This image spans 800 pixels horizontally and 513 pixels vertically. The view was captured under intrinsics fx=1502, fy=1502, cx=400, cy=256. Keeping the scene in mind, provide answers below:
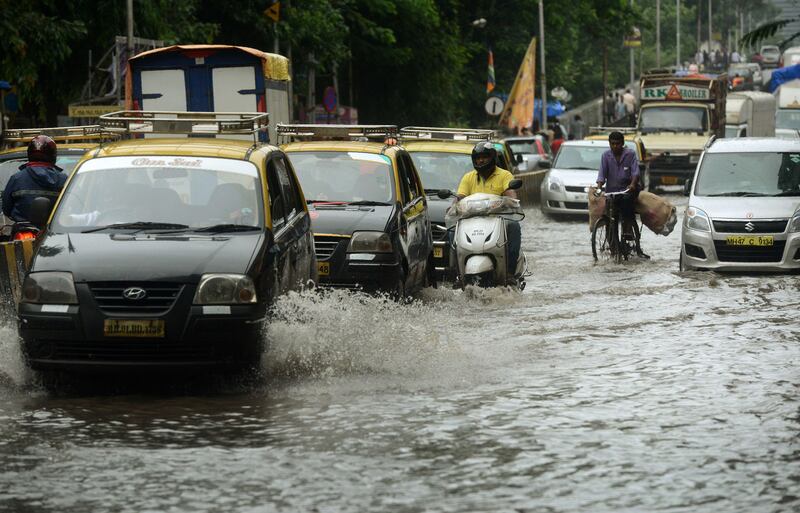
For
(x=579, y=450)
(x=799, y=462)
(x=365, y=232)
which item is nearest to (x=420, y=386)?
(x=579, y=450)

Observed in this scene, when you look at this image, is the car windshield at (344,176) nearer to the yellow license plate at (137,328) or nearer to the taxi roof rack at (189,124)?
the taxi roof rack at (189,124)

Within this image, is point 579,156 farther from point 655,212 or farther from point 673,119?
point 655,212

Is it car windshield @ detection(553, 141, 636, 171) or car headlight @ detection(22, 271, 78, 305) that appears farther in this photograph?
car windshield @ detection(553, 141, 636, 171)

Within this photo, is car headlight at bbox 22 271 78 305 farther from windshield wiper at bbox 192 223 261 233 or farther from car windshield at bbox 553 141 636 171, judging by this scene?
car windshield at bbox 553 141 636 171

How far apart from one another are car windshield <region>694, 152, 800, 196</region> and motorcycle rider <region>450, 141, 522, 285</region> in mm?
3880

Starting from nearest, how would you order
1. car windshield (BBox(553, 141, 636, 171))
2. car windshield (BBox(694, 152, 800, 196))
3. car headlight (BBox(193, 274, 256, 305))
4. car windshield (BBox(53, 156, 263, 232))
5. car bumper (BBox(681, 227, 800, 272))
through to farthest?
1. car headlight (BBox(193, 274, 256, 305))
2. car windshield (BBox(53, 156, 263, 232))
3. car bumper (BBox(681, 227, 800, 272))
4. car windshield (BBox(694, 152, 800, 196))
5. car windshield (BBox(553, 141, 636, 171))

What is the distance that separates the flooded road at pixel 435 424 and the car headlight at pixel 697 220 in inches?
172

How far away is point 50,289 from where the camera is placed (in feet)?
30.2

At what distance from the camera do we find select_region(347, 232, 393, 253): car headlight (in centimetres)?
1344

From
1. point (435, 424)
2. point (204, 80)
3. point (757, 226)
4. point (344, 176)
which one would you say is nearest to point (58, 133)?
point (344, 176)

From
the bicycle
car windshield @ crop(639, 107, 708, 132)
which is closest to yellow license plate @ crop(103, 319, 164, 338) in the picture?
the bicycle

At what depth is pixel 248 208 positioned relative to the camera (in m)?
10.2

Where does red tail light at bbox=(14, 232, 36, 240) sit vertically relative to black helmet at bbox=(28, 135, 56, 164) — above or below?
below

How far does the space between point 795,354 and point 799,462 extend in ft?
13.1
